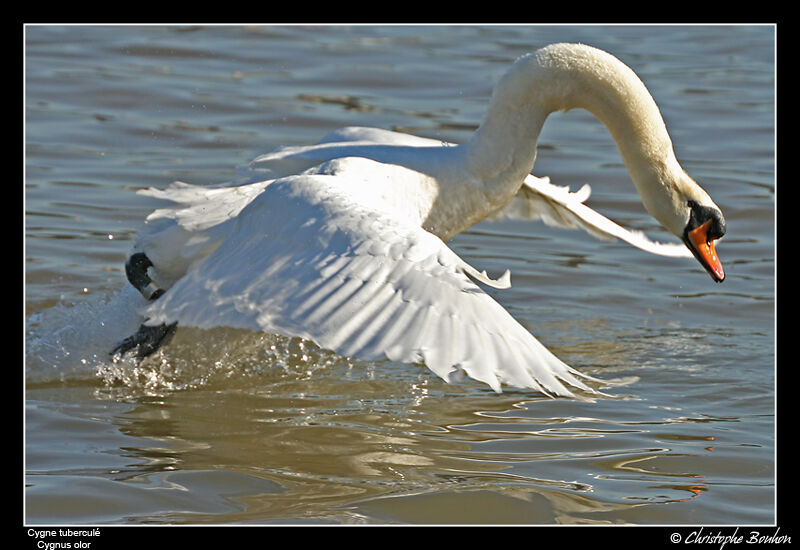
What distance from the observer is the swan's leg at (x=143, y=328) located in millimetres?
6242

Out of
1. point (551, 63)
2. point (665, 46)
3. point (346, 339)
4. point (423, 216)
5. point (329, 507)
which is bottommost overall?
point (329, 507)

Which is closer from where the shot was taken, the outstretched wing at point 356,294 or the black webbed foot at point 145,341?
the outstretched wing at point 356,294

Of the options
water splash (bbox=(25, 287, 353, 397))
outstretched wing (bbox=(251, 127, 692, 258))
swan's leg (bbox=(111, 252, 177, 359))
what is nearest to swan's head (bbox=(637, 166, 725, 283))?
outstretched wing (bbox=(251, 127, 692, 258))

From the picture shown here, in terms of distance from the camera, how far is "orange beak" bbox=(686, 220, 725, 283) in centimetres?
600

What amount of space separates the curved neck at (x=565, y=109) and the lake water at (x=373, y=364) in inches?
46.4

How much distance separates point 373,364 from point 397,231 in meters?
2.13

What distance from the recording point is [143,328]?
6484 mm

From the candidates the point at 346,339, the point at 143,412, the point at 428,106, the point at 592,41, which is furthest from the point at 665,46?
the point at 346,339

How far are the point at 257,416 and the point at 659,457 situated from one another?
1853 millimetres

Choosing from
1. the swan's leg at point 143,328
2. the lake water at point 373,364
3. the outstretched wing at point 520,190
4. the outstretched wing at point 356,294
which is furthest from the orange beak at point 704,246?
the swan's leg at point 143,328

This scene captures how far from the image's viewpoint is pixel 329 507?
4.86m

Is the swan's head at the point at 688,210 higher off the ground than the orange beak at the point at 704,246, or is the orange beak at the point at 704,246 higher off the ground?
the swan's head at the point at 688,210

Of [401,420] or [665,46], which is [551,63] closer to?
[401,420]

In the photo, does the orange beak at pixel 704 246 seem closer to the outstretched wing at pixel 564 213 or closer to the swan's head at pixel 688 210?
the swan's head at pixel 688 210
